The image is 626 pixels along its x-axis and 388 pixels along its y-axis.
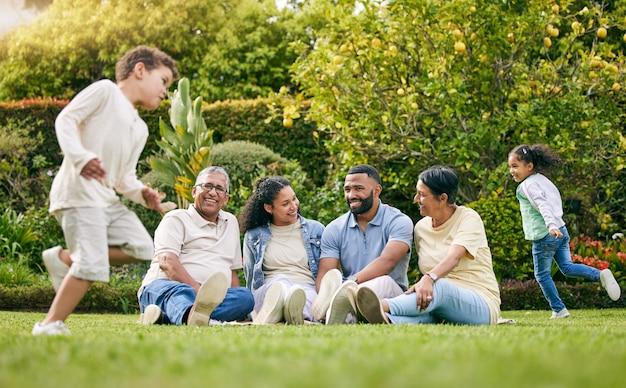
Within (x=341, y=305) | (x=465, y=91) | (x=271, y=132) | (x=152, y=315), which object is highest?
(x=465, y=91)

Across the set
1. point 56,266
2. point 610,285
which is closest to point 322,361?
point 56,266

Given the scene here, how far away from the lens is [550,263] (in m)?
7.38

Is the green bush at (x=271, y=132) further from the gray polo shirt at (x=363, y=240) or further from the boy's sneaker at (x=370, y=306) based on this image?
the boy's sneaker at (x=370, y=306)

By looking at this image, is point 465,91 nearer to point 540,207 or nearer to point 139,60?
point 540,207

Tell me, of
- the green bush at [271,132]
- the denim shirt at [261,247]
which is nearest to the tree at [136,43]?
the green bush at [271,132]

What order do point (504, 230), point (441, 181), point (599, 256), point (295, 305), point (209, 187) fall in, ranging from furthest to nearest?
point (599, 256), point (504, 230), point (209, 187), point (441, 181), point (295, 305)

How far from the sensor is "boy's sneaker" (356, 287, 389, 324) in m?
4.88

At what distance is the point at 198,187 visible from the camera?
6.17 metres

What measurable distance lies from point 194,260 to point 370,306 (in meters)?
1.71

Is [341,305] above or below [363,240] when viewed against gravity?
below

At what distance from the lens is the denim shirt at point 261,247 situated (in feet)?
20.6

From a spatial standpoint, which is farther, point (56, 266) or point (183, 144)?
point (183, 144)

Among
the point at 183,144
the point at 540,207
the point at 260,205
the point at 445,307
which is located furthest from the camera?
the point at 183,144

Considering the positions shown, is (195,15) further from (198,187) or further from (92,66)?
(198,187)
